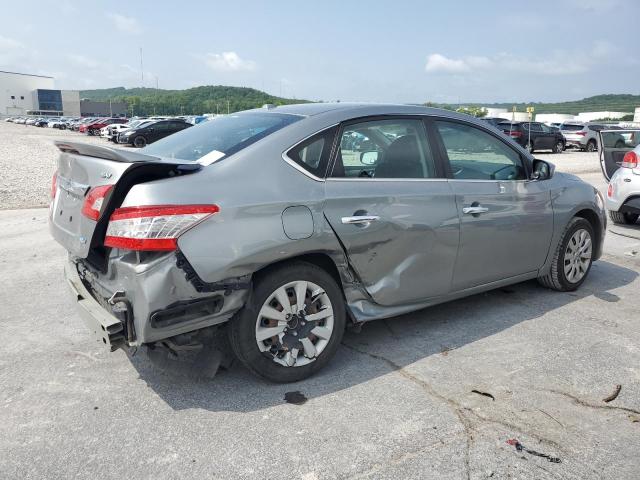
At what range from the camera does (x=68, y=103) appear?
151000 mm

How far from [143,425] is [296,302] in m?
1.09

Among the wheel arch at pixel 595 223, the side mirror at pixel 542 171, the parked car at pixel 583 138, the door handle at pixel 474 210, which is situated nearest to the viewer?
the door handle at pixel 474 210

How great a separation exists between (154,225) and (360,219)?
1.28 meters

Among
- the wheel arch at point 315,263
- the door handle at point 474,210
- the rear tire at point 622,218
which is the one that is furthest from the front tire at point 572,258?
the rear tire at point 622,218

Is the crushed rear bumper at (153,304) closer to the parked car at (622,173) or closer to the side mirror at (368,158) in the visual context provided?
the side mirror at (368,158)

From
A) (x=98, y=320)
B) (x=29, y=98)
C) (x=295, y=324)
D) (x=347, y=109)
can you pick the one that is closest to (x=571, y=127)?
(x=347, y=109)

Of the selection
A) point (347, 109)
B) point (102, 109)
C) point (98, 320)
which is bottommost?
point (102, 109)

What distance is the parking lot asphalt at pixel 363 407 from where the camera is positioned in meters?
2.62

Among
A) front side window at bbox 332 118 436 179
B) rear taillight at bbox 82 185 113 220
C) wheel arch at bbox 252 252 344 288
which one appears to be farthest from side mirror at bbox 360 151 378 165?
rear taillight at bbox 82 185 113 220

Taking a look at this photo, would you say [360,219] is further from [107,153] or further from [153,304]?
[107,153]

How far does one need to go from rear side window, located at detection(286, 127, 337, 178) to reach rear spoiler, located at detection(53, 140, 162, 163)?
83 centimetres

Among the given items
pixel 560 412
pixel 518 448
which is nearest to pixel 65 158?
pixel 518 448

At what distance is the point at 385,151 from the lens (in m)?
3.81

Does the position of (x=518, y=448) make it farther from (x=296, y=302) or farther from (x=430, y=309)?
(x=430, y=309)
